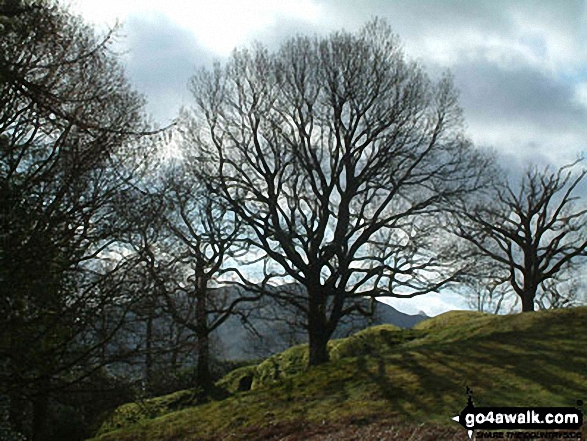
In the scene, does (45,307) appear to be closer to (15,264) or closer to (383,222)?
(15,264)

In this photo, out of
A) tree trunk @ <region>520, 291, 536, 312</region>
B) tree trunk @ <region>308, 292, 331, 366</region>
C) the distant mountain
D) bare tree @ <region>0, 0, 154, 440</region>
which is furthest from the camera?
tree trunk @ <region>520, 291, 536, 312</region>

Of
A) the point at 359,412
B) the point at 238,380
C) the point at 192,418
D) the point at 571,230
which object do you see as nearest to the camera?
the point at 359,412

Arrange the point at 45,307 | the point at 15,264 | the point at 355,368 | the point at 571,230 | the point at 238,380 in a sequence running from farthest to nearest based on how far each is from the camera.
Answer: the point at 571,230, the point at 238,380, the point at 355,368, the point at 45,307, the point at 15,264

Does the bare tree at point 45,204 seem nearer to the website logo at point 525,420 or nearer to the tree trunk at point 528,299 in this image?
the website logo at point 525,420

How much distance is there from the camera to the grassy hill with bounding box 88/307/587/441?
41.3 feet

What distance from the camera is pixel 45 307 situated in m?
9.31

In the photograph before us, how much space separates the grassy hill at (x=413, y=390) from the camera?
1259 centimetres

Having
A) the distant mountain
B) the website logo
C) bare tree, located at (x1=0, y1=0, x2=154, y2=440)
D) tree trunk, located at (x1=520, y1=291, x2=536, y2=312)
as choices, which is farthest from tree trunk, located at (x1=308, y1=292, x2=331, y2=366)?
bare tree, located at (x1=0, y1=0, x2=154, y2=440)

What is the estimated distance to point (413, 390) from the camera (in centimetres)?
1469

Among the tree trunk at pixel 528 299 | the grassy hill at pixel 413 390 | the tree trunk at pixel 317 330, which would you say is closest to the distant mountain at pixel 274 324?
the tree trunk at pixel 317 330

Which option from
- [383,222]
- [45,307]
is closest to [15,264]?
[45,307]

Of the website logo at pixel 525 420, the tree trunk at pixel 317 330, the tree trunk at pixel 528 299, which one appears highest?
the tree trunk at pixel 528 299

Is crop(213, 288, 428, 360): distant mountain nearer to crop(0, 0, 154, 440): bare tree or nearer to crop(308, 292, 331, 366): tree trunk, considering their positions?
crop(308, 292, 331, 366): tree trunk

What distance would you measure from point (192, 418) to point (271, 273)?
8005mm
